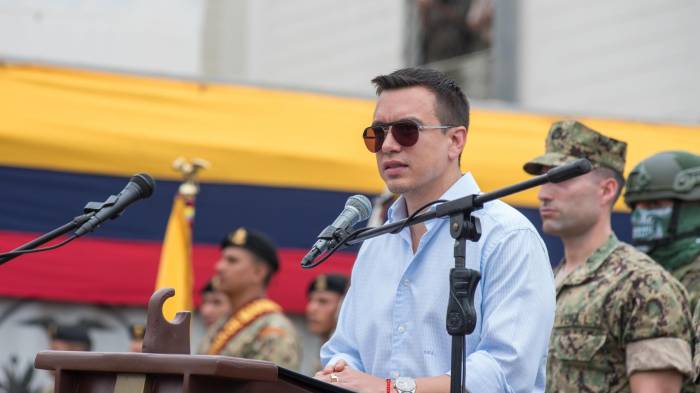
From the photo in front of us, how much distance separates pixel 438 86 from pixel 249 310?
166 inches

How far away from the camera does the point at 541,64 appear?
12945mm

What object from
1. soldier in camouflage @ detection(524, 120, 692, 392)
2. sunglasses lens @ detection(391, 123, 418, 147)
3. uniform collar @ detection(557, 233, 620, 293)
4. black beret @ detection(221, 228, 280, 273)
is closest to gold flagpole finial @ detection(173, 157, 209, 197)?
black beret @ detection(221, 228, 280, 273)

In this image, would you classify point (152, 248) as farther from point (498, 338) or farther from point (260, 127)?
point (498, 338)

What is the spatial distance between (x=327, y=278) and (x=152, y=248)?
49.5 inches

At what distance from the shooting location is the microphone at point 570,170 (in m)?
3.12

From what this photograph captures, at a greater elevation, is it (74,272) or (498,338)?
(74,272)

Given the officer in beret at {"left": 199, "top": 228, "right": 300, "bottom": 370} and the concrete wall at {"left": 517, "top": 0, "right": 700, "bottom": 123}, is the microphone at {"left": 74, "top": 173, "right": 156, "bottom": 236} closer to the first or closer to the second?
the officer in beret at {"left": 199, "top": 228, "right": 300, "bottom": 370}

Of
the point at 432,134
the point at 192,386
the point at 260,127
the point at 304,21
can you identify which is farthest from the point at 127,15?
the point at 192,386

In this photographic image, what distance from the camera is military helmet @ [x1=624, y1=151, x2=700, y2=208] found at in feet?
18.1

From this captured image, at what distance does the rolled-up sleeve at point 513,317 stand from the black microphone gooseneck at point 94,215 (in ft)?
4.06

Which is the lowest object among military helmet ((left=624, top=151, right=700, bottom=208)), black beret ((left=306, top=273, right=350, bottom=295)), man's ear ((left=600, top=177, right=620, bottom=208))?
man's ear ((left=600, top=177, right=620, bottom=208))

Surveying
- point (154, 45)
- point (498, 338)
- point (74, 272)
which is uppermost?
point (154, 45)

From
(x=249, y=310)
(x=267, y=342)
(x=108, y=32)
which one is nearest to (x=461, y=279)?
(x=267, y=342)

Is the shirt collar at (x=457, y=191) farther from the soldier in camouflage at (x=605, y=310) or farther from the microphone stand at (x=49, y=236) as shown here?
the soldier in camouflage at (x=605, y=310)
